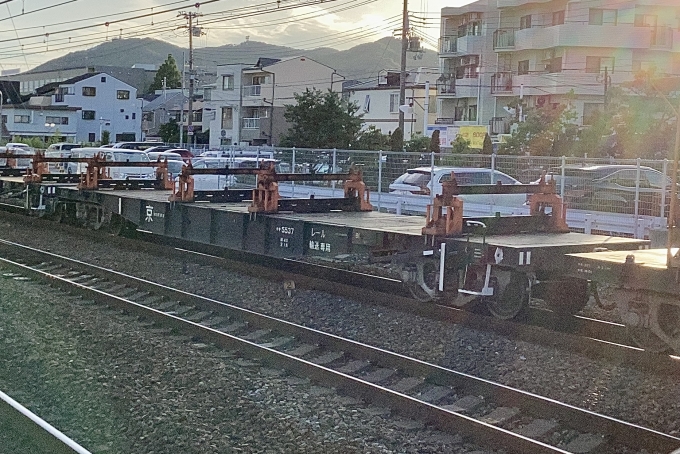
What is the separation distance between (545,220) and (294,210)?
4.25 meters

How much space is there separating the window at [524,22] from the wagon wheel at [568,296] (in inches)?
1596

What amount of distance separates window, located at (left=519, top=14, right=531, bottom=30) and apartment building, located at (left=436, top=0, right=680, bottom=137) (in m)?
0.07

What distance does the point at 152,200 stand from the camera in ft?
54.5

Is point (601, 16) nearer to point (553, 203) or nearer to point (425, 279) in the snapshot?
point (553, 203)

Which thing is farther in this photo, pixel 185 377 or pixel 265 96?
pixel 265 96

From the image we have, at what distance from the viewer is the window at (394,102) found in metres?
65.5

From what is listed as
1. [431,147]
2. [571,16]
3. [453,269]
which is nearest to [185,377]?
[453,269]

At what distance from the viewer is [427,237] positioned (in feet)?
35.9

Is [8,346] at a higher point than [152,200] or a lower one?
lower

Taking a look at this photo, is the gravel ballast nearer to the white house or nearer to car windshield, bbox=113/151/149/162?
car windshield, bbox=113/151/149/162

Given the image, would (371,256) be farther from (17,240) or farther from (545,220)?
(17,240)

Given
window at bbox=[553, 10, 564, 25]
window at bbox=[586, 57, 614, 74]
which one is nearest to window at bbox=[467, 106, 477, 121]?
window at bbox=[553, 10, 564, 25]

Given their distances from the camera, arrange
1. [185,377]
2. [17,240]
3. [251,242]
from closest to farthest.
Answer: [185,377], [251,242], [17,240]

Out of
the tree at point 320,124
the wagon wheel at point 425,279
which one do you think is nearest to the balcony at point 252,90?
the tree at point 320,124
